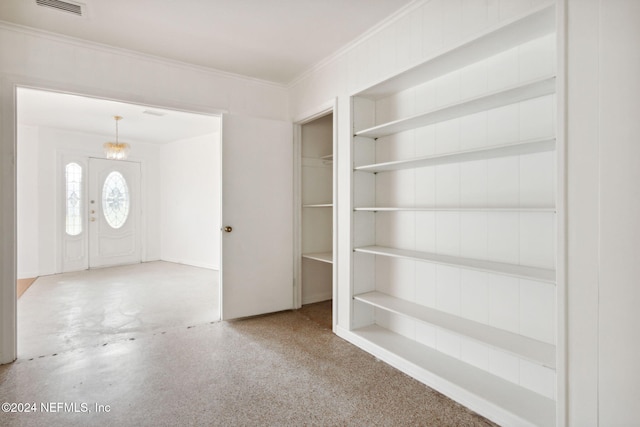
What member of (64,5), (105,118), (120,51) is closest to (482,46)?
(64,5)

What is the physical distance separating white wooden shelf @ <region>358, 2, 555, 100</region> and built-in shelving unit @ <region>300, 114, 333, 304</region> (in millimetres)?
1462

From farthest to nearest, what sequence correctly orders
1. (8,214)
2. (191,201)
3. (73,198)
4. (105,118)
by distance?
1. (191,201)
2. (73,198)
3. (105,118)
4. (8,214)

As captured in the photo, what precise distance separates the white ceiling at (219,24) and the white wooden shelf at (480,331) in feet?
7.14

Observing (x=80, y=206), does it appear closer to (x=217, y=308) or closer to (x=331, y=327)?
(x=217, y=308)

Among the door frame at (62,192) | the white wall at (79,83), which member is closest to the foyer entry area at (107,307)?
the door frame at (62,192)

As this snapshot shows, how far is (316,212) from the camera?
3.98 m

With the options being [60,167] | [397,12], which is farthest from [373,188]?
[60,167]

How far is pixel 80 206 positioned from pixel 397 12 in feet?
21.4

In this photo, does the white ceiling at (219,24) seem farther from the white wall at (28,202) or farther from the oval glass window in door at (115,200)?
the oval glass window in door at (115,200)

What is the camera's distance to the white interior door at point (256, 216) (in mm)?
3338

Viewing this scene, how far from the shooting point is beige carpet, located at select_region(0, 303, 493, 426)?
1.84 meters

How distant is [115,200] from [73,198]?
2.37 ft

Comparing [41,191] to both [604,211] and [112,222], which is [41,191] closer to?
[112,222]

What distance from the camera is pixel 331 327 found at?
3.22 m
